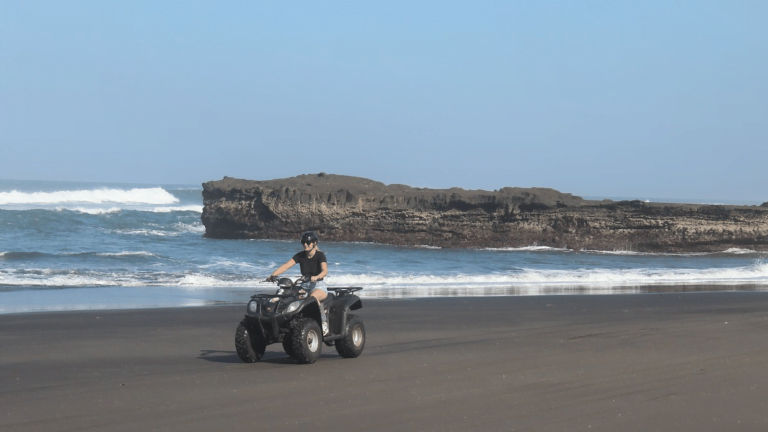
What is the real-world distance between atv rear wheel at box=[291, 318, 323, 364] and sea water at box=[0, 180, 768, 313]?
24.2 feet

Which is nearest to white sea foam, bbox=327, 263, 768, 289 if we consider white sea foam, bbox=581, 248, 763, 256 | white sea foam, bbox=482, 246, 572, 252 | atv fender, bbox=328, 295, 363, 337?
white sea foam, bbox=581, 248, 763, 256

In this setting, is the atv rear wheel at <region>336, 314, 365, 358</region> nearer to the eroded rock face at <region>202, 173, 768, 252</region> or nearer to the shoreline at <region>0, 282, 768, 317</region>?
the shoreline at <region>0, 282, 768, 317</region>

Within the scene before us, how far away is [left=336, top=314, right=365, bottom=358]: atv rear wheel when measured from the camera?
8.51 metres

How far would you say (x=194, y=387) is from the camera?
23.1ft

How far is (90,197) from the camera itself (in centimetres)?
9356

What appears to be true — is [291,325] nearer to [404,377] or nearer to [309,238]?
[309,238]

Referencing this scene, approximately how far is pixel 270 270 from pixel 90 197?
7890 centimetres

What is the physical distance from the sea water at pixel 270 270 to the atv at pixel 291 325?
7.09m

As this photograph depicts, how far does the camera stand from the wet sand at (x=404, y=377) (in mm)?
5871

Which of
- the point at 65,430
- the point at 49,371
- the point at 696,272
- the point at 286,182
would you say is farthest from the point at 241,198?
the point at 65,430

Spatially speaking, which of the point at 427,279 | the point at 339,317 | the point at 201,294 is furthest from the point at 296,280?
the point at 427,279

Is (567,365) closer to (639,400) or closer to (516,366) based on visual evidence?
(516,366)

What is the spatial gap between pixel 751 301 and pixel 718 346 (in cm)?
795

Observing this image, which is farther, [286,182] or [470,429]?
[286,182]
